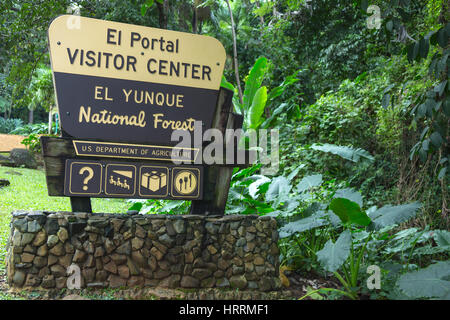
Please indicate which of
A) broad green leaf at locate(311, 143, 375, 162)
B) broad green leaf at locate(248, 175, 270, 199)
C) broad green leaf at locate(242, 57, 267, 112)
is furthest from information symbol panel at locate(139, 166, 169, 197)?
broad green leaf at locate(242, 57, 267, 112)

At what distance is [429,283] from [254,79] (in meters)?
4.43

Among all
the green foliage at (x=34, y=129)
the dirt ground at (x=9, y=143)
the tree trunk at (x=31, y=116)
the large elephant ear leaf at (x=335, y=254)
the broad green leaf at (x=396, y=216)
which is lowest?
the large elephant ear leaf at (x=335, y=254)

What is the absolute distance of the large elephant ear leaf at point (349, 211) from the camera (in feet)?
10.6

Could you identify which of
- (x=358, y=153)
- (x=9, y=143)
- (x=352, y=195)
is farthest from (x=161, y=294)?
(x=9, y=143)

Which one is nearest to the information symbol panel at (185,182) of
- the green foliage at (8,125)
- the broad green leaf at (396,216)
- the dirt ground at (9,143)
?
the broad green leaf at (396,216)

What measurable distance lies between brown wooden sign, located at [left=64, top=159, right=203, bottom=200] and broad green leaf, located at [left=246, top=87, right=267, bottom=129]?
2506mm

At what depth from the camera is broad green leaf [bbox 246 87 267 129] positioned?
587 cm

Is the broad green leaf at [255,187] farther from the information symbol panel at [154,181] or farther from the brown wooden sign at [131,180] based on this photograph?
the information symbol panel at [154,181]

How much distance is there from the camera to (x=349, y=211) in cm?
326

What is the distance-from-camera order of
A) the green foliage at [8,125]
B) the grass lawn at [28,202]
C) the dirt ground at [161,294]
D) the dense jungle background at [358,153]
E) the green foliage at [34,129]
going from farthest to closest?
the green foliage at [8,125] → the green foliage at [34,129] → the grass lawn at [28,202] → the dirt ground at [161,294] → the dense jungle background at [358,153]

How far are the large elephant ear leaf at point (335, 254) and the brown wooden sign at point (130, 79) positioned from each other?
5.48 ft

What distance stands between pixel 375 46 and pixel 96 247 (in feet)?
23.5
